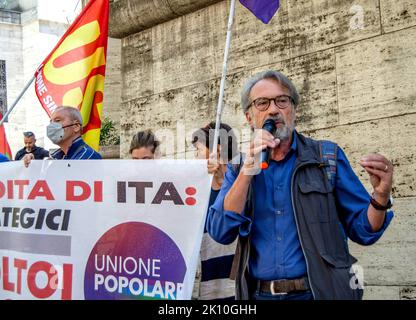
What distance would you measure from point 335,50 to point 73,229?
2.63 m

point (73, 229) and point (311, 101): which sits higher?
point (311, 101)

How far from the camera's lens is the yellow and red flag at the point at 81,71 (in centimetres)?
541

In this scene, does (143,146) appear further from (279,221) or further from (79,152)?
(279,221)

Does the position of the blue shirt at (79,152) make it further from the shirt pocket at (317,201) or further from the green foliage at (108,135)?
→ the green foliage at (108,135)

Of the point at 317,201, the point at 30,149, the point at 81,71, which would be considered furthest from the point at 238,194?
the point at 30,149

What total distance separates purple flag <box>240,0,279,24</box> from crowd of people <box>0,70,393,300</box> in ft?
4.77

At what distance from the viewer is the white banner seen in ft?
11.1

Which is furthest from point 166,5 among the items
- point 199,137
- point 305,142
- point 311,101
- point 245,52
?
point 305,142

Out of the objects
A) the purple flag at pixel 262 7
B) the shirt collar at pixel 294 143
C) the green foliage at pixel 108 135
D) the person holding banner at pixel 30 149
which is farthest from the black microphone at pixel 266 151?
the green foliage at pixel 108 135

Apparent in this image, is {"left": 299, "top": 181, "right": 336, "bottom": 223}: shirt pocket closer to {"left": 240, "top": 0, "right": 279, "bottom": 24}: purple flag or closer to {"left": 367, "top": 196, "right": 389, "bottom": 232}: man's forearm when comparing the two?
{"left": 367, "top": 196, "right": 389, "bottom": 232}: man's forearm

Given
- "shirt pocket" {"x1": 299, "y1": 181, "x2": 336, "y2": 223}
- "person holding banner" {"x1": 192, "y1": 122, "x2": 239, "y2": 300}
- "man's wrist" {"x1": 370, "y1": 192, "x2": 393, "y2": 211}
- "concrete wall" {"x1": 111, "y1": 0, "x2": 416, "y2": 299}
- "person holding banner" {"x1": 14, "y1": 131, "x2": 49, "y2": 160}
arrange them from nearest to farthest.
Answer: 1. "man's wrist" {"x1": 370, "y1": 192, "x2": 393, "y2": 211}
2. "shirt pocket" {"x1": 299, "y1": 181, "x2": 336, "y2": 223}
3. "person holding banner" {"x1": 192, "y1": 122, "x2": 239, "y2": 300}
4. "concrete wall" {"x1": 111, "y1": 0, "x2": 416, "y2": 299}
5. "person holding banner" {"x1": 14, "y1": 131, "x2": 49, "y2": 160}

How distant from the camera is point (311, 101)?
16.4 feet

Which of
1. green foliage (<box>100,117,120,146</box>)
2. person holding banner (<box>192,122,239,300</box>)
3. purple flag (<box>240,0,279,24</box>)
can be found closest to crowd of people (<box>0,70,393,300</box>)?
person holding banner (<box>192,122,239,300</box>)
